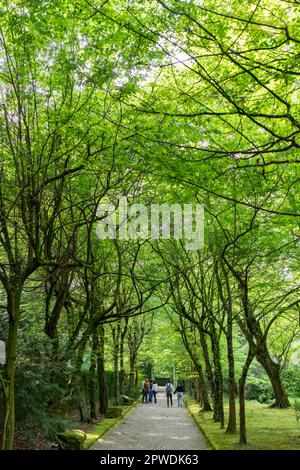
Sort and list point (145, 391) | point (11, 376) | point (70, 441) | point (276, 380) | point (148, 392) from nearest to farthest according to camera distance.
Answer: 1. point (11, 376)
2. point (70, 441)
3. point (276, 380)
4. point (145, 391)
5. point (148, 392)

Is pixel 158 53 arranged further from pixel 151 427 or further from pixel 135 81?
pixel 151 427

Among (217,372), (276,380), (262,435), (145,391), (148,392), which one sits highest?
(217,372)

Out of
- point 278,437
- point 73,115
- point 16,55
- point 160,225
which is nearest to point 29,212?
point 73,115

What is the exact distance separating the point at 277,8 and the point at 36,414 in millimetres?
9033

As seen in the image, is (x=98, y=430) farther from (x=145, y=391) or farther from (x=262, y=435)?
(x=145, y=391)

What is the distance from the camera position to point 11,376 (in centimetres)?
785

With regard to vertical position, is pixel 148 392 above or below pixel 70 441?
below

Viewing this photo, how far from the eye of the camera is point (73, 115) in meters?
7.82

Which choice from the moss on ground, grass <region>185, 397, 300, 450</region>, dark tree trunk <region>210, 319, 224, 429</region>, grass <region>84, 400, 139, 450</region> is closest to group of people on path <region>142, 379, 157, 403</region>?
grass <region>84, 400, 139, 450</region>

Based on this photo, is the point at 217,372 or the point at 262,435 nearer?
the point at 262,435

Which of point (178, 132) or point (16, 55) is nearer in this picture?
point (16, 55)

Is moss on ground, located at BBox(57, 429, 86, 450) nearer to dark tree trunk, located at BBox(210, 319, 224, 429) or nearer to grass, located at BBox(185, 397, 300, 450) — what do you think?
grass, located at BBox(185, 397, 300, 450)

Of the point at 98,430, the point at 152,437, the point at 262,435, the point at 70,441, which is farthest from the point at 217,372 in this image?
the point at 70,441

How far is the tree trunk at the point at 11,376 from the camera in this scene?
764 cm
